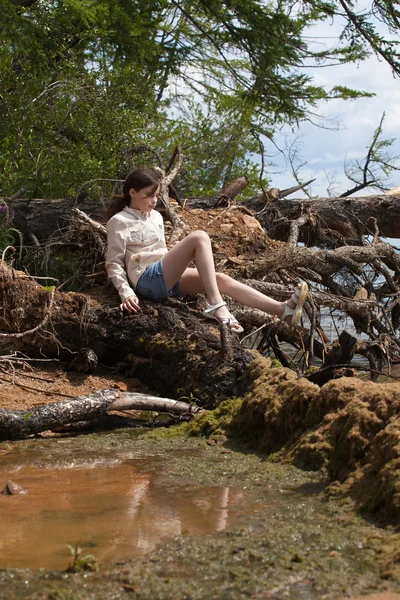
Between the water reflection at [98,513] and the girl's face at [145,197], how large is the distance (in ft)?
8.98

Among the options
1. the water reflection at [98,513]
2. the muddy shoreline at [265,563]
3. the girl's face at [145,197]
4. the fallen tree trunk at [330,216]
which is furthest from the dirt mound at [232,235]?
the muddy shoreline at [265,563]

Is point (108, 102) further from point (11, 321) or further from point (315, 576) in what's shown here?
point (315, 576)

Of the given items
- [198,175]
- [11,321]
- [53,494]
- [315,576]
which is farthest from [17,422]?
[198,175]

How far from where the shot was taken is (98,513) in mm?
3143

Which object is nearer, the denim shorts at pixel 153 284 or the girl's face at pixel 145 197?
the denim shorts at pixel 153 284

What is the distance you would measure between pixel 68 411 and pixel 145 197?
82.3 inches

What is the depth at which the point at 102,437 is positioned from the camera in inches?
189

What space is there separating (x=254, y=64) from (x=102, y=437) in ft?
26.6

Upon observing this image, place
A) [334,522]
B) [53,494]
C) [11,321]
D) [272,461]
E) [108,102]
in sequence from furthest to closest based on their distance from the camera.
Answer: [108,102], [11,321], [272,461], [53,494], [334,522]

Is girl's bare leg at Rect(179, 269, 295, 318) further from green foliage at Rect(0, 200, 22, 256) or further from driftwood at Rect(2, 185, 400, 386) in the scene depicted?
green foliage at Rect(0, 200, 22, 256)

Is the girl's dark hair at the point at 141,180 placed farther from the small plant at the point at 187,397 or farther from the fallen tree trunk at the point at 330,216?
the fallen tree trunk at the point at 330,216

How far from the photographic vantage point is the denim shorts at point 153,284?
5.97 meters

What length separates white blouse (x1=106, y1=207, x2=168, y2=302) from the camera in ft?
19.7

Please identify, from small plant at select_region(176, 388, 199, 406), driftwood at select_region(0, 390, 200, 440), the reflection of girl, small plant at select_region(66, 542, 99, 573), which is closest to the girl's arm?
the reflection of girl
